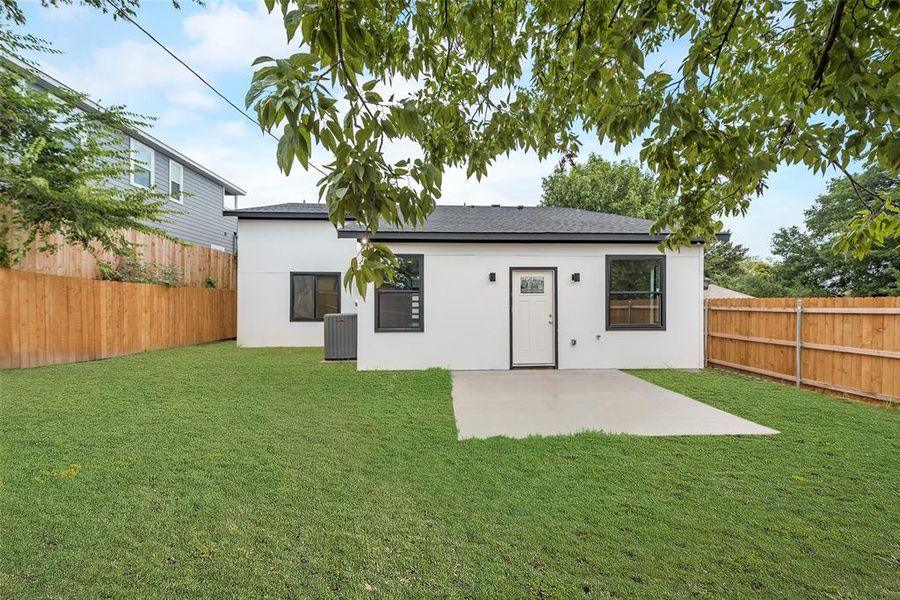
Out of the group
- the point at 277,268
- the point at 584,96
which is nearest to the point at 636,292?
the point at 584,96

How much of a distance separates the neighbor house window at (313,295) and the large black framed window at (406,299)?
399cm

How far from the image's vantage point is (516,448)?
3.41m

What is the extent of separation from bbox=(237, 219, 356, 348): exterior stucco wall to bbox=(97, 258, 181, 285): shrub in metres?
1.53

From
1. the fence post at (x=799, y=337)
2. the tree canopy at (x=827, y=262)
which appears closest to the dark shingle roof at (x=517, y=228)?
the fence post at (x=799, y=337)

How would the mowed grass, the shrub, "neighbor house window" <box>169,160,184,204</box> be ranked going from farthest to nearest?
"neighbor house window" <box>169,160,184,204</box>
the shrub
the mowed grass

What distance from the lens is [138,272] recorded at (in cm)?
901

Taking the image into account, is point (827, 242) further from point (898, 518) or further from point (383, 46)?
point (383, 46)

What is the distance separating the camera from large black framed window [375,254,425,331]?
7.38 metres

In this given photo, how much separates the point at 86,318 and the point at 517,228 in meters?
8.37

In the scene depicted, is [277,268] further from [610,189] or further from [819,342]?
[610,189]

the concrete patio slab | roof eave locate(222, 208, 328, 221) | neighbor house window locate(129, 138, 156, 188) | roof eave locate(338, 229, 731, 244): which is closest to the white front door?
roof eave locate(338, 229, 731, 244)

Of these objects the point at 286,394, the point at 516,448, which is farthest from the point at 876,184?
the point at 286,394

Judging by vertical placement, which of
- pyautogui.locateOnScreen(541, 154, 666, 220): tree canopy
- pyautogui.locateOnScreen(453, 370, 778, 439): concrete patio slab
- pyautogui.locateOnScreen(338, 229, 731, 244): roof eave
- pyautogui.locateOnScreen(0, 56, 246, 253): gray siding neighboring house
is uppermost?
pyautogui.locateOnScreen(541, 154, 666, 220): tree canopy

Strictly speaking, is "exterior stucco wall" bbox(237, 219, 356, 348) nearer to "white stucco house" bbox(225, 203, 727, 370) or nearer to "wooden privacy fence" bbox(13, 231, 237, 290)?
"wooden privacy fence" bbox(13, 231, 237, 290)
